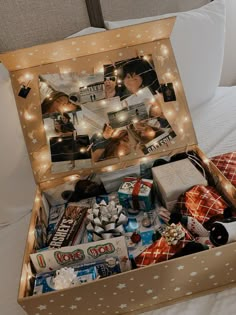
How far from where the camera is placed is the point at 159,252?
689mm

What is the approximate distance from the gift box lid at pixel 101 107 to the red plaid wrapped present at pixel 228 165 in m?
0.12

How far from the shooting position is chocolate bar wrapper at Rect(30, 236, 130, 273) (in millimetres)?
704

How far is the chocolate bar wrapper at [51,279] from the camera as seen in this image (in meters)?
0.65

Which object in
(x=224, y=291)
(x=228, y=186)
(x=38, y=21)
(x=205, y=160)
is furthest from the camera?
(x=38, y=21)

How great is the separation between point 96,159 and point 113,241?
0.35 metres

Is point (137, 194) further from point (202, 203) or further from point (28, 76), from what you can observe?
point (28, 76)

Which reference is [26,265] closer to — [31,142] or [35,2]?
[31,142]

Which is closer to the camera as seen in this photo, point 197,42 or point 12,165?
point 12,165

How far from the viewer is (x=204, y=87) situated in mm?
1300

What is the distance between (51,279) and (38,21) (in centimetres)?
95

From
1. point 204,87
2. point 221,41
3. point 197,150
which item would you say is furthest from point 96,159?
point 221,41

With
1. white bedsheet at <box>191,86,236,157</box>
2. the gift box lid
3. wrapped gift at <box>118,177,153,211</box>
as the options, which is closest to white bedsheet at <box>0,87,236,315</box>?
white bedsheet at <box>191,86,236,157</box>

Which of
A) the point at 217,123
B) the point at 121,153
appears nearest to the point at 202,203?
the point at 121,153

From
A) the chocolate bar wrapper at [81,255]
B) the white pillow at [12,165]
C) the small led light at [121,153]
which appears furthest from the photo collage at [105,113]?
the chocolate bar wrapper at [81,255]
